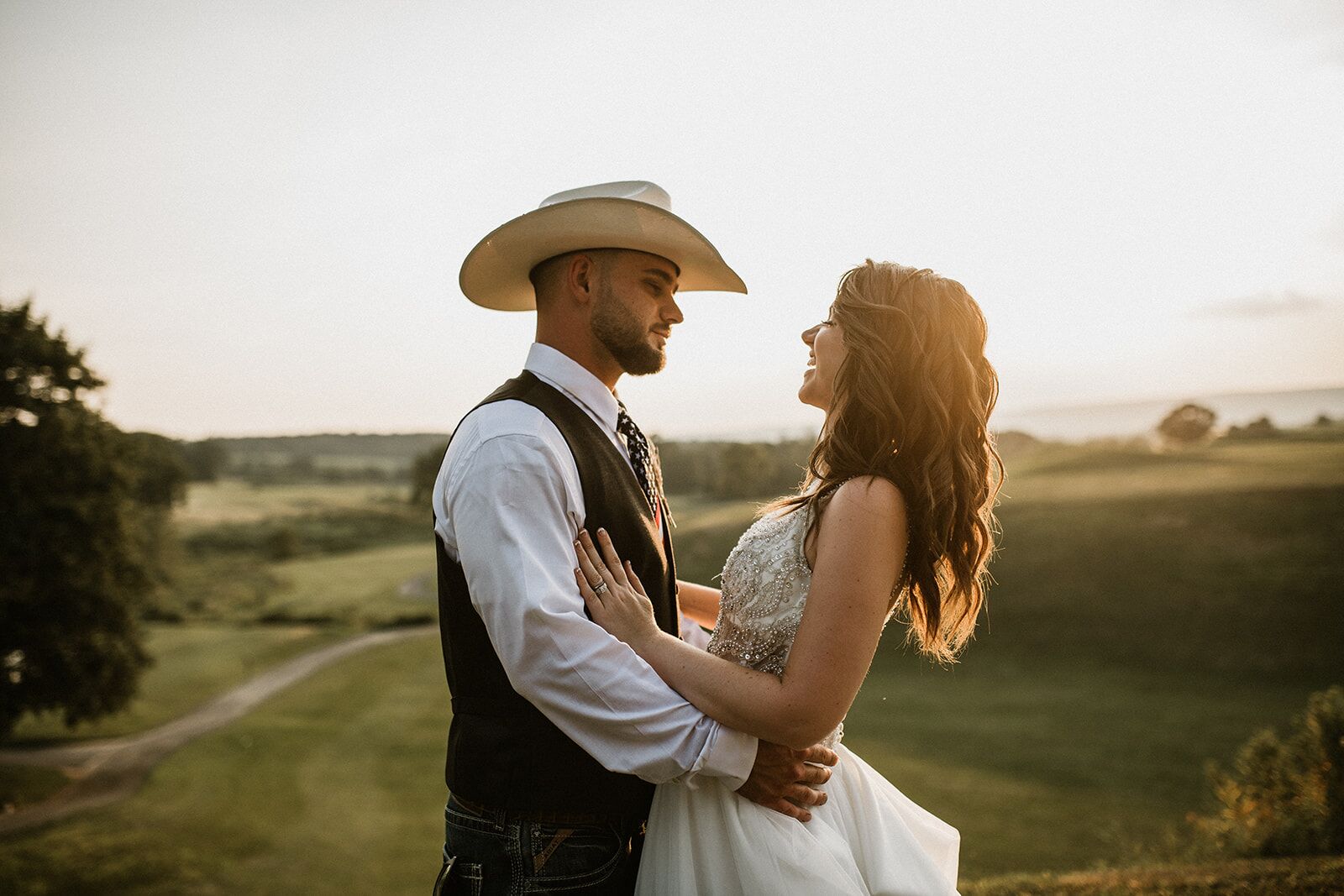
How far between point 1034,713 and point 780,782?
726 inches

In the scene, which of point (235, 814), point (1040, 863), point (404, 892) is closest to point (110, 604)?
point (235, 814)

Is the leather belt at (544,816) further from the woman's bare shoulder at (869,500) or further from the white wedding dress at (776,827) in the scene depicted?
the woman's bare shoulder at (869,500)

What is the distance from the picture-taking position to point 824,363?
2.84m

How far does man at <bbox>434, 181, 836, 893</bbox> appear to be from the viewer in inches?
95.1

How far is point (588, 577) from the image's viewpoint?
2.61m

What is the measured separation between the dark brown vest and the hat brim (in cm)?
50

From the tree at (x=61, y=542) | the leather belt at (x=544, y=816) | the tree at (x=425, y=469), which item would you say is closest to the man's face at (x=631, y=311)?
the leather belt at (x=544, y=816)

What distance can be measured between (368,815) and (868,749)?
960 cm

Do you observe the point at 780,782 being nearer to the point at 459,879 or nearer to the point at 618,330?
the point at 459,879

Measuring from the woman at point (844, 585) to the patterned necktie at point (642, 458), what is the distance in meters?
0.36

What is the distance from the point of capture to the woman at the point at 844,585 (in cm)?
244

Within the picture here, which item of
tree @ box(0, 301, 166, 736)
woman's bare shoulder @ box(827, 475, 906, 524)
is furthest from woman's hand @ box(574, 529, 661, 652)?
tree @ box(0, 301, 166, 736)

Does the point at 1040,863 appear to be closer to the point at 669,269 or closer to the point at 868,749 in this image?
the point at 868,749

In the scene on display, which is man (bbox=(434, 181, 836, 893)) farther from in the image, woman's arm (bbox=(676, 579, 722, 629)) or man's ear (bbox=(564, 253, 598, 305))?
woman's arm (bbox=(676, 579, 722, 629))
